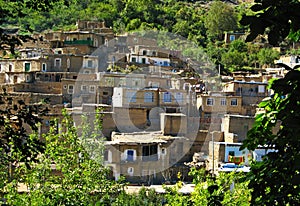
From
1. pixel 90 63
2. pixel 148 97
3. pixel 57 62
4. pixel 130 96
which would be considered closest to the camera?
pixel 130 96

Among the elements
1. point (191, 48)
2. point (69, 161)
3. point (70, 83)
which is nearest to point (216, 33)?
point (191, 48)

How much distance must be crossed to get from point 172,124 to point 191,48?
64.3ft

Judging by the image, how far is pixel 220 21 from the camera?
56031 mm

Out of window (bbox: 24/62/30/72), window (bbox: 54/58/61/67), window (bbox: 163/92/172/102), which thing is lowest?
window (bbox: 163/92/172/102)

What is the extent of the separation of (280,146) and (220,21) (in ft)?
177

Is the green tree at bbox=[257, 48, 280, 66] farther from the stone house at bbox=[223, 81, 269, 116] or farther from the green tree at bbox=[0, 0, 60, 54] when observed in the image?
the green tree at bbox=[0, 0, 60, 54]

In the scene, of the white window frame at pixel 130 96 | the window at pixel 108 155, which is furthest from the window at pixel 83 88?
the window at pixel 108 155

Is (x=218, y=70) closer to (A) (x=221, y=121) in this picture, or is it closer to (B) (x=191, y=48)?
(B) (x=191, y=48)

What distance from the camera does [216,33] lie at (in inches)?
2138

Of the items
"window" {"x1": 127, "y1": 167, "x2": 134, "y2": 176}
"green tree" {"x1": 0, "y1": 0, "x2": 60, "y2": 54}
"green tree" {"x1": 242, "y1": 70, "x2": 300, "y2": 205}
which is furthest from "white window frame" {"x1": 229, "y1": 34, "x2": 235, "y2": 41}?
"green tree" {"x1": 242, "y1": 70, "x2": 300, "y2": 205}

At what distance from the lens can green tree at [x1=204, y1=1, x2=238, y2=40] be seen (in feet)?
179

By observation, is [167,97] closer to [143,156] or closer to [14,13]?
[143,156]

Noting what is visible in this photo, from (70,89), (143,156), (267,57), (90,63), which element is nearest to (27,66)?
(90,63)

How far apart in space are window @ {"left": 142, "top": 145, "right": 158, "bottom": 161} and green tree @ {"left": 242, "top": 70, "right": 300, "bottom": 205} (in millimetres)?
21849
